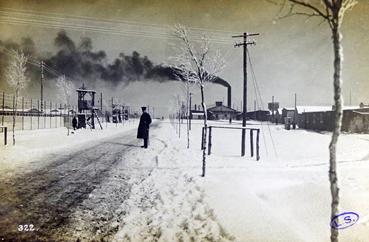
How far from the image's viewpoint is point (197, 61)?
5.25 metres

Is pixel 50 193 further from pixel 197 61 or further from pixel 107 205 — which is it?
pixel 197 61

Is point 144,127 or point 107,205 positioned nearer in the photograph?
point 107,205

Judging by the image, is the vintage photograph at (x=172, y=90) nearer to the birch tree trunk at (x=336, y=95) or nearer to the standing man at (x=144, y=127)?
the birch tree trunk at (x=336, y=95)

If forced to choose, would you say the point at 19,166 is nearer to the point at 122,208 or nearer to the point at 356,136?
the point at 122,208

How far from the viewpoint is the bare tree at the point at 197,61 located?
4802mm

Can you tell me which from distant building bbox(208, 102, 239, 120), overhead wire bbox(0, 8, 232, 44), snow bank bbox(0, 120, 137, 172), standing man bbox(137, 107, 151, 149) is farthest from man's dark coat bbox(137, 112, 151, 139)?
overhead wire bbox(0, 8, 232, 44)

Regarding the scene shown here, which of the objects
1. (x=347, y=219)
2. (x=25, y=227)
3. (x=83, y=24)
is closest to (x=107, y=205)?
(x=25, y=227)

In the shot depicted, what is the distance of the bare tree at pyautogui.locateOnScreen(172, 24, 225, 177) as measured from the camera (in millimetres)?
4802

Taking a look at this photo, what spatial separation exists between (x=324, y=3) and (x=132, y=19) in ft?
9.66

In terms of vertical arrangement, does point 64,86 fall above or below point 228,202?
above

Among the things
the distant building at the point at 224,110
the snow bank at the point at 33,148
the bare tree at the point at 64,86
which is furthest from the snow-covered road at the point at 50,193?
the distant building at the point at 224,110

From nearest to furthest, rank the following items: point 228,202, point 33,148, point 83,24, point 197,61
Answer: point 228,202 < point 83,24 < point 197,61 < point 33,148

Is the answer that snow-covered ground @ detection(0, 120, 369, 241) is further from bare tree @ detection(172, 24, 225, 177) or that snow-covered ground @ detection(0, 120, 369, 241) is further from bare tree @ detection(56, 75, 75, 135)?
bare tree @ detection(56, 75, 75, 135)

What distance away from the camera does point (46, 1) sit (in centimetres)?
428
